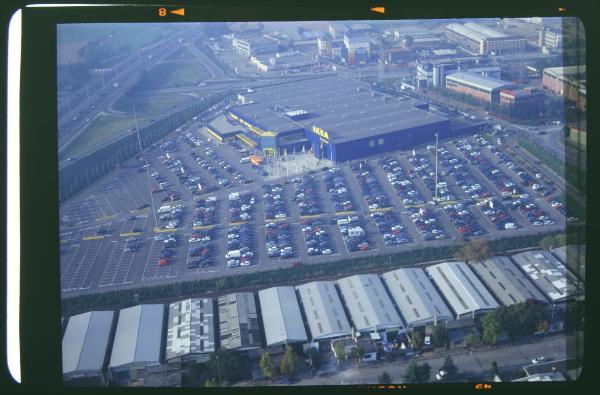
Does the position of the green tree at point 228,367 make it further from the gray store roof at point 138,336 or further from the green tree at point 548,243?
the green tree at point 548,243

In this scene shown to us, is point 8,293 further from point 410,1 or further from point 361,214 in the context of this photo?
point 361,214

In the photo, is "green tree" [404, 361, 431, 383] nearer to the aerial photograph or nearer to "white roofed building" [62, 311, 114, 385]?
the aerial photograph

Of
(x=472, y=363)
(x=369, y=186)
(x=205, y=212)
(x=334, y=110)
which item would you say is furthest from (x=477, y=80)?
(x=472, y=363)

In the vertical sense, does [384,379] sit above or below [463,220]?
above

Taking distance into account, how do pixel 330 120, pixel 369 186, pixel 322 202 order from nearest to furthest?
pixel 322 202, pixel 369 186, pixel 330 120

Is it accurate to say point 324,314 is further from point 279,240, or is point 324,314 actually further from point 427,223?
point 427,223

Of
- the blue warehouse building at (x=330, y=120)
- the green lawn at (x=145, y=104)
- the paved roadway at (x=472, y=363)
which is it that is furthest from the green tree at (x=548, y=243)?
the green lawn at (x=145, y=104)

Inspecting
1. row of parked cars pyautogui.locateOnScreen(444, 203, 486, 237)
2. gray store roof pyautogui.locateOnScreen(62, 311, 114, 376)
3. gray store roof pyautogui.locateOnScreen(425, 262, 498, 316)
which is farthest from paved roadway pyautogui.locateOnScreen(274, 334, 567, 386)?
row of parked cars pyautogui.locateOnScreen(444, 203, 486, 237)
